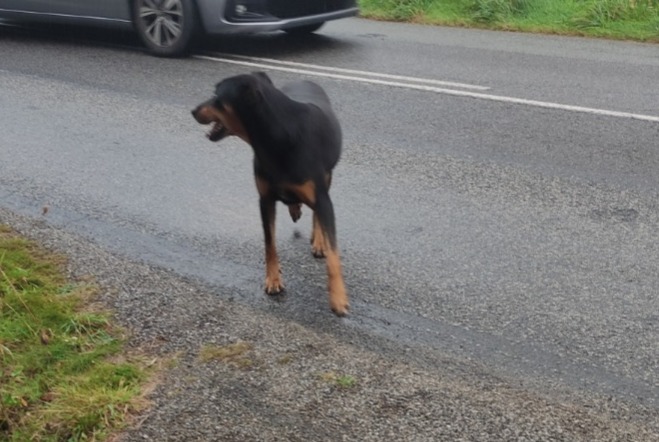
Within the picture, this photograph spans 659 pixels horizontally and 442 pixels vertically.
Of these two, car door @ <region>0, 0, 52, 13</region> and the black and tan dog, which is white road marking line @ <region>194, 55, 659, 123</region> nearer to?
car door @ <region>0, 0, 52, 13</region>

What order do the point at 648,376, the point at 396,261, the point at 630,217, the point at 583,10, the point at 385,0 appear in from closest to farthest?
the point at 648,376 → the point at 396,261 → the point at 630,217 → the point at 583,10 → the point at 385,0

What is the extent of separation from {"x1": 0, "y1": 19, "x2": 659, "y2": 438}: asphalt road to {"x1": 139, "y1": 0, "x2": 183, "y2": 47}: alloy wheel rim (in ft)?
0.88

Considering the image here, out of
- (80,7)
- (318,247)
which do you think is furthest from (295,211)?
(80,7)

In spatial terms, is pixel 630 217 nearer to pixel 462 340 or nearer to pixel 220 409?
pixel 462 340

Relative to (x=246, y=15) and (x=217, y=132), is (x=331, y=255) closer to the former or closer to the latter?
(x=217, y=132)

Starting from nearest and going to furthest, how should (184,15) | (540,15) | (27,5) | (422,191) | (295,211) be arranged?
(295,211), (422,191), (184,15), (27,5), (540,15)

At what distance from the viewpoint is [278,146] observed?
4277 mm

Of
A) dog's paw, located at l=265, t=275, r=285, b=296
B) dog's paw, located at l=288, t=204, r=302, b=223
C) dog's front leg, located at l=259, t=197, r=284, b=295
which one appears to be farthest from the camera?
dog's paw, located at l=288, t=204, r=302, b=223

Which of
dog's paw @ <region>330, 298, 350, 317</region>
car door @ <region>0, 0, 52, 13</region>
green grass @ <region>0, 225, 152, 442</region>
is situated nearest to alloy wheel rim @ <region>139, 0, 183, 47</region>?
car door @ <region>0, 0, 52, 13</region>

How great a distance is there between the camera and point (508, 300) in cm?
460

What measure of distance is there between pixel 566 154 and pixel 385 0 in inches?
282

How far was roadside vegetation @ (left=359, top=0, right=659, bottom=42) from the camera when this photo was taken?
1163cm

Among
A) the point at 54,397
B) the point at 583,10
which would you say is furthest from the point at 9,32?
the point at 54,397

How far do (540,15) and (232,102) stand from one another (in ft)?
29.3
